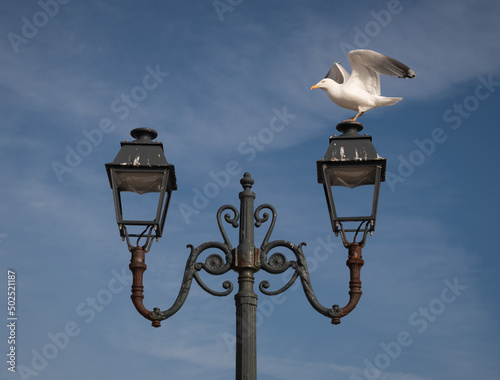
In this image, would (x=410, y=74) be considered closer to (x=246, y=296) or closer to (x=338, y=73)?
(x=338, y=73)

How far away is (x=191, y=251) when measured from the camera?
5.50 m

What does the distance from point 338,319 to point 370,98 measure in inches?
88.3

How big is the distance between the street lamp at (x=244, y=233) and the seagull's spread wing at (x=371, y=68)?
4.99 feet

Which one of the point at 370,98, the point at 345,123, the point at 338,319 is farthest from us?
the point at 370,98

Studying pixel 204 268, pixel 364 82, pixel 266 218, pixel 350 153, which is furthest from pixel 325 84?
pixel 204 268

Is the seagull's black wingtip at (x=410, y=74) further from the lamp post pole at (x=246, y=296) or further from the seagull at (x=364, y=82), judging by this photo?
the lamp post pole at (x=246, y=296)

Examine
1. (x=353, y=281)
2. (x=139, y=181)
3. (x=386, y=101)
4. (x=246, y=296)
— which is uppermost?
(x=386, y=101)

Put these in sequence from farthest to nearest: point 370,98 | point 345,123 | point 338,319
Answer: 1. point 370,98
2. point 345,123
3. point 338,319

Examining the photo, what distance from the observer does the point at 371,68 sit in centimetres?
724

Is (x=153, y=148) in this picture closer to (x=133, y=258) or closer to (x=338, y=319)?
(x=133, y=258)

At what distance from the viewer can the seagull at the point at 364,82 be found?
21.8ft

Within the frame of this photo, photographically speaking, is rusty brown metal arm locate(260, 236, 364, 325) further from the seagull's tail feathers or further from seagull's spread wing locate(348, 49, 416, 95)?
seagull's spread wing locate(348, 49, 416, 95)

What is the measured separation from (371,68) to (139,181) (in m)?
2.85

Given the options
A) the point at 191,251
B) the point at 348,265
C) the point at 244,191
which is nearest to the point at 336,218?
the point at 348,265
